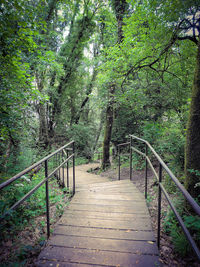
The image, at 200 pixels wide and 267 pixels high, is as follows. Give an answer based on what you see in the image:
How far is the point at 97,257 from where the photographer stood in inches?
67.9

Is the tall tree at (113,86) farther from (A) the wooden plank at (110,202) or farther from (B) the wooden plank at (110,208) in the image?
(B) the wooden plank at (110,208)

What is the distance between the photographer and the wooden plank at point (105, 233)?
6.72ft

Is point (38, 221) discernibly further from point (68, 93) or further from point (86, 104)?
point (86, 104)

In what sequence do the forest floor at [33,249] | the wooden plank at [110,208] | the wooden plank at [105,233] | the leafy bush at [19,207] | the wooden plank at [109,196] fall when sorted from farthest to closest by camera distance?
1. the wooden plank at [109,196]
2. the wooden plank at [110,208]
3. the leafy bush at [19,207]
4. the wooden plank at [105,233]
5. the forest floor at [33,249]

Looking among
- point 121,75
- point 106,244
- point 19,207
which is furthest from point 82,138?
point 106,244

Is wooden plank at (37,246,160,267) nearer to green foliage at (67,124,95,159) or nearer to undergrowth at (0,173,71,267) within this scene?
undergrowth at (0,173,71,267)

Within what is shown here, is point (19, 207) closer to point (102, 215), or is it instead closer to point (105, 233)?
point (102, 215)

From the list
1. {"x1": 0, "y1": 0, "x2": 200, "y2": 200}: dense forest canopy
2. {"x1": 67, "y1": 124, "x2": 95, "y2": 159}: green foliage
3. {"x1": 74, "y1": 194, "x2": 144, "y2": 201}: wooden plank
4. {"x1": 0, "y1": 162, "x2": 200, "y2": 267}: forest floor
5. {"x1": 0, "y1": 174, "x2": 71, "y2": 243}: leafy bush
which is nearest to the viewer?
{"x1": 0, "y1": 162, "x2": 200, "y2": 267}: forest floor

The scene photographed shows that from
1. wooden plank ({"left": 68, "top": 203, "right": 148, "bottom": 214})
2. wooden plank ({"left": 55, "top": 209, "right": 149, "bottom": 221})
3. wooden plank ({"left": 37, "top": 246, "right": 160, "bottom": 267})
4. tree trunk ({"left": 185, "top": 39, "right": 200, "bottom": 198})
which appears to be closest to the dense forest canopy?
tree trunk ({"left": 185, "top": 39, "right": 200, "bottom": 198})

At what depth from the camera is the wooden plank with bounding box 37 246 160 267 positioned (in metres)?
1.65

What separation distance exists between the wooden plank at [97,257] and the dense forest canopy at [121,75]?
1318 millimetres

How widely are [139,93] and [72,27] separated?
956 centimetres

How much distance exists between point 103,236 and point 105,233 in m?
0.07

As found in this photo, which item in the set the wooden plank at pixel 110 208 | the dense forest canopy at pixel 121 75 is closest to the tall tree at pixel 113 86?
the dense forest canopy at pixel 121 75
